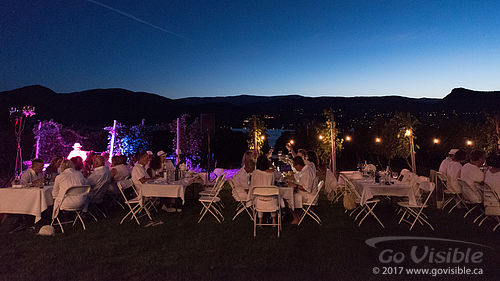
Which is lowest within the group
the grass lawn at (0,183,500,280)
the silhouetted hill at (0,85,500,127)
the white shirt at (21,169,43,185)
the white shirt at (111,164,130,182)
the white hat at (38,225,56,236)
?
the grass lawn at (0,183,500,280)

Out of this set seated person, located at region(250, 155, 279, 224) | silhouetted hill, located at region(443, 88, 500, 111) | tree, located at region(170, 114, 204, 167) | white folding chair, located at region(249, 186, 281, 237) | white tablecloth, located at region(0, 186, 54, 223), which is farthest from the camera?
silhouetted hill, located at region(443, 88, 500, 111)

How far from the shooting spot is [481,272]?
3.73 meters

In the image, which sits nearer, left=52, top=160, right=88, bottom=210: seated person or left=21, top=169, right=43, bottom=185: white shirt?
left=52, top=160, right=88, bottom=210: seated person

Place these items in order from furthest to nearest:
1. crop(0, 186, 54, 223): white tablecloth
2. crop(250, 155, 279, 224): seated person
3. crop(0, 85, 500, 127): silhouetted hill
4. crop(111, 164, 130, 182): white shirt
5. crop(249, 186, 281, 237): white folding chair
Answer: crop(0, 85, 500, 127): silhouetted hill < crop(111, 164, 130, 182): white shirt < crop(250, 155, 279, 224): seated person < crop(0, 186, 54, 223): white tablecloth < crop(249, 186, 281, 237): white folding chair

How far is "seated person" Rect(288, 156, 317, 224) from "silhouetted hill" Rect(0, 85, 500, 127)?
1746cm

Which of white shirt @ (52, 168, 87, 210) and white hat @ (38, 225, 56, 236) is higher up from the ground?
white shirt @ (52, 168, 87, 210)

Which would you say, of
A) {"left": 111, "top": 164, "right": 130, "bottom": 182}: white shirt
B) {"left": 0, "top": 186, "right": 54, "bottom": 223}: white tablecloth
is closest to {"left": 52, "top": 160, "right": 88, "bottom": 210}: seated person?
{"left": 0, "top": 186, "right": 54, "bottom": 223}: white tablecloth

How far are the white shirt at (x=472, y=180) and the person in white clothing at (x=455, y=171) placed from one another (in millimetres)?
504

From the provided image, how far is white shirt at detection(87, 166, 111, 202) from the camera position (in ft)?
19.7

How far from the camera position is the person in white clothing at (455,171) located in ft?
21.3

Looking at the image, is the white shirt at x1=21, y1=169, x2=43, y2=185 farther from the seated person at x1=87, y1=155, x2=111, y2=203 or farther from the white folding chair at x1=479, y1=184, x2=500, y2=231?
the white folding chair at x1=479, y1=184, x2=500, y2=231

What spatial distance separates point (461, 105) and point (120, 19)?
2787cm

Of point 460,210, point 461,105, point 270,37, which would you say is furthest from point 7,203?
point 461,105

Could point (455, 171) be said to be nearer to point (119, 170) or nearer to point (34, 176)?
point (119, 170)
